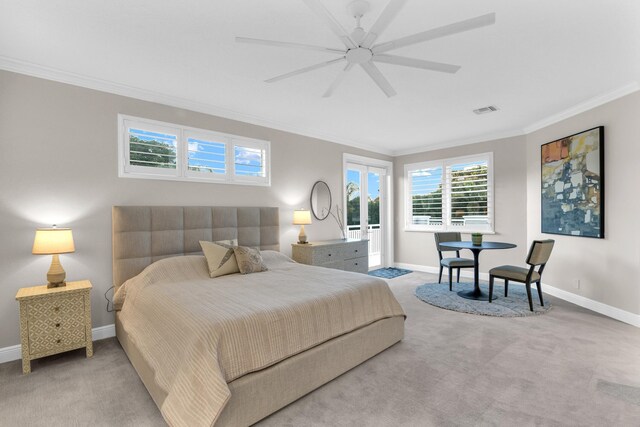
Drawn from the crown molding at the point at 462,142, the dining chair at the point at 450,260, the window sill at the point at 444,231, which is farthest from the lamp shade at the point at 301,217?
the crown molding at the point at 462,142

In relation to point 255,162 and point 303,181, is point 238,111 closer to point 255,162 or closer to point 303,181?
point 255,162

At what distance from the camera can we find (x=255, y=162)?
4.58 m

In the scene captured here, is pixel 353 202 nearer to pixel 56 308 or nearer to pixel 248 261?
pixel 248 261

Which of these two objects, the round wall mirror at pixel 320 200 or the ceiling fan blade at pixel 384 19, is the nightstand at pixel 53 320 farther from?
the round wall mirror at pixel 320 200

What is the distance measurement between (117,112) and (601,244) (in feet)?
19.4

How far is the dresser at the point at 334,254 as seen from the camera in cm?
464

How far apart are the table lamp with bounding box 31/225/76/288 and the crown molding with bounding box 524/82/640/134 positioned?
233 inches

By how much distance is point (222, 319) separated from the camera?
1.98 meters

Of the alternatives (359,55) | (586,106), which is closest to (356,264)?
(359,55)

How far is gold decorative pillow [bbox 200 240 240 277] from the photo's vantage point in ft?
11.1

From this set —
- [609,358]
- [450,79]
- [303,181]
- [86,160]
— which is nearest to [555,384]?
[609,358]

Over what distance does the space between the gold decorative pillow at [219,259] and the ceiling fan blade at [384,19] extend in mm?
2467

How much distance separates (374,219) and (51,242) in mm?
5353

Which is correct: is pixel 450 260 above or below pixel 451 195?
below
